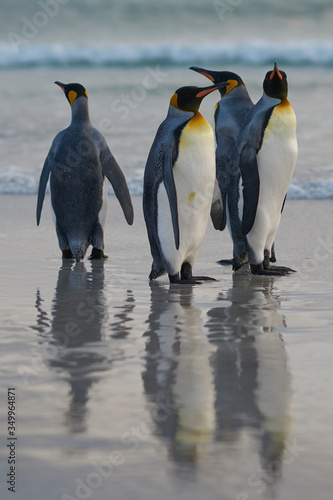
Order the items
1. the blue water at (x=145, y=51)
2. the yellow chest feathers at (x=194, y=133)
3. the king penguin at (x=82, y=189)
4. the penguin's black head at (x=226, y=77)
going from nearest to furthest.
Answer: the yellow chest feathers at (x=194, y=133) → the penguin's black head at (x=226, y=77) → the king penguin at (x=82, y=189) → the blue water at (x=145, y=51)

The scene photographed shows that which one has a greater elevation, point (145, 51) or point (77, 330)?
point (145, 51)

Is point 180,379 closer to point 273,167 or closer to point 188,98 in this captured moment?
point 188,98

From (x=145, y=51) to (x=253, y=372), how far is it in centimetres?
2098

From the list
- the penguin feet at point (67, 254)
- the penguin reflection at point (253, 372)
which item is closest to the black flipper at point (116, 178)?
the penguin feet at point (67, 254)

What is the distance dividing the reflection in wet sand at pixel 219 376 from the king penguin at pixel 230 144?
993mm

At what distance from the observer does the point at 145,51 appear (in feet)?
75.5

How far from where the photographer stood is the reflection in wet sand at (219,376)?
84.0 inches

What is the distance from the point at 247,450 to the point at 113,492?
0.36 metres

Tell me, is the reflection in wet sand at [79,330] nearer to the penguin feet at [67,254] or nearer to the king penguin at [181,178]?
the king penguin at [181,178]

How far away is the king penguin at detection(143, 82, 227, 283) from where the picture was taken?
453 centimetres

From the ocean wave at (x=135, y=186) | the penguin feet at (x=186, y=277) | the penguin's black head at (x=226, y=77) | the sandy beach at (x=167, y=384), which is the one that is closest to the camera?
the sandy beach at (x=167, y=384)

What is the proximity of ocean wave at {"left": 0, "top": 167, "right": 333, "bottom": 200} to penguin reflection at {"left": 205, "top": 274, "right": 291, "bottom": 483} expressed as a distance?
4778mm

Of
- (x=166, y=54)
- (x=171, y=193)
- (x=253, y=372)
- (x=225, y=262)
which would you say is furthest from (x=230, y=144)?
(x=166, y=54)

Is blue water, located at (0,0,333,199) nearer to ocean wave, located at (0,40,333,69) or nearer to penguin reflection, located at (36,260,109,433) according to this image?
ocean wave, located at (0,40,333,69)
